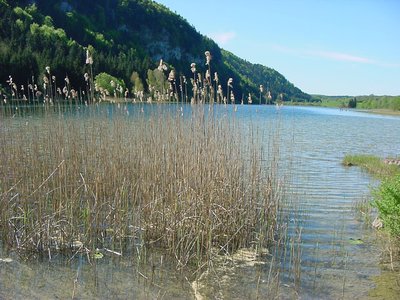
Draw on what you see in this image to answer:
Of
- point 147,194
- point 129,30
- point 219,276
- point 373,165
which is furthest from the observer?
point 129,30

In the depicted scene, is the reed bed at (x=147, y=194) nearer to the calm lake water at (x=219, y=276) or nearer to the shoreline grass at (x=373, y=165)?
the calm lake water at (x=219, y=276)

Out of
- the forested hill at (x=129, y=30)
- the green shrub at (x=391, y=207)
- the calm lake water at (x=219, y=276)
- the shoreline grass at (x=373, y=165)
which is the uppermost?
the forested hill at (x=129, y=30)

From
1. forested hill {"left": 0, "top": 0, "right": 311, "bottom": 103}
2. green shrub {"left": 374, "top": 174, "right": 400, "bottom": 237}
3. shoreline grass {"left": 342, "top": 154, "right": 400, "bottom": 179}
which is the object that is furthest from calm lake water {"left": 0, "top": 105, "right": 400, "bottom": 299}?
forested hill {"left": 0, "top": 0, "right": 311, "bottom": 103}

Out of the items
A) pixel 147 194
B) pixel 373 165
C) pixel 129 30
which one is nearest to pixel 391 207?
pixel 147 194

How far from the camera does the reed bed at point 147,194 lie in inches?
230

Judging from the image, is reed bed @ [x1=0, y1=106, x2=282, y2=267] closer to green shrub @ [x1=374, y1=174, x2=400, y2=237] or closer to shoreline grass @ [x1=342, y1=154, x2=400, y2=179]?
green shrub @ [x1=374, y1=174, x2=400, y2=237]

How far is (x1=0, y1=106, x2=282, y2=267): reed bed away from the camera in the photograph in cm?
584

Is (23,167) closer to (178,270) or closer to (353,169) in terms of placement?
(178,270)

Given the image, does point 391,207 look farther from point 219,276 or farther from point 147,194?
point 147,194

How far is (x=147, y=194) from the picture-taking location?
6.36 metres

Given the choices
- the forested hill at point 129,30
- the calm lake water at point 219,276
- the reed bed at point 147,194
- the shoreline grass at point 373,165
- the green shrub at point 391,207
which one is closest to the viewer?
the calm lake water at point 219,276

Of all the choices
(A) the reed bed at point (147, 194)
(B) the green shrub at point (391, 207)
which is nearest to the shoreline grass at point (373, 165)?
(B) the green shrub at point (391, 207)

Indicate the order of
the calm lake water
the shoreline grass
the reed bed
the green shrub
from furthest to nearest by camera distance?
1. the shoreline grass
2. the green shrub
3. the reed bed
4. the calm lake water

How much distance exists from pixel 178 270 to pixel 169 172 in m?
1.57
